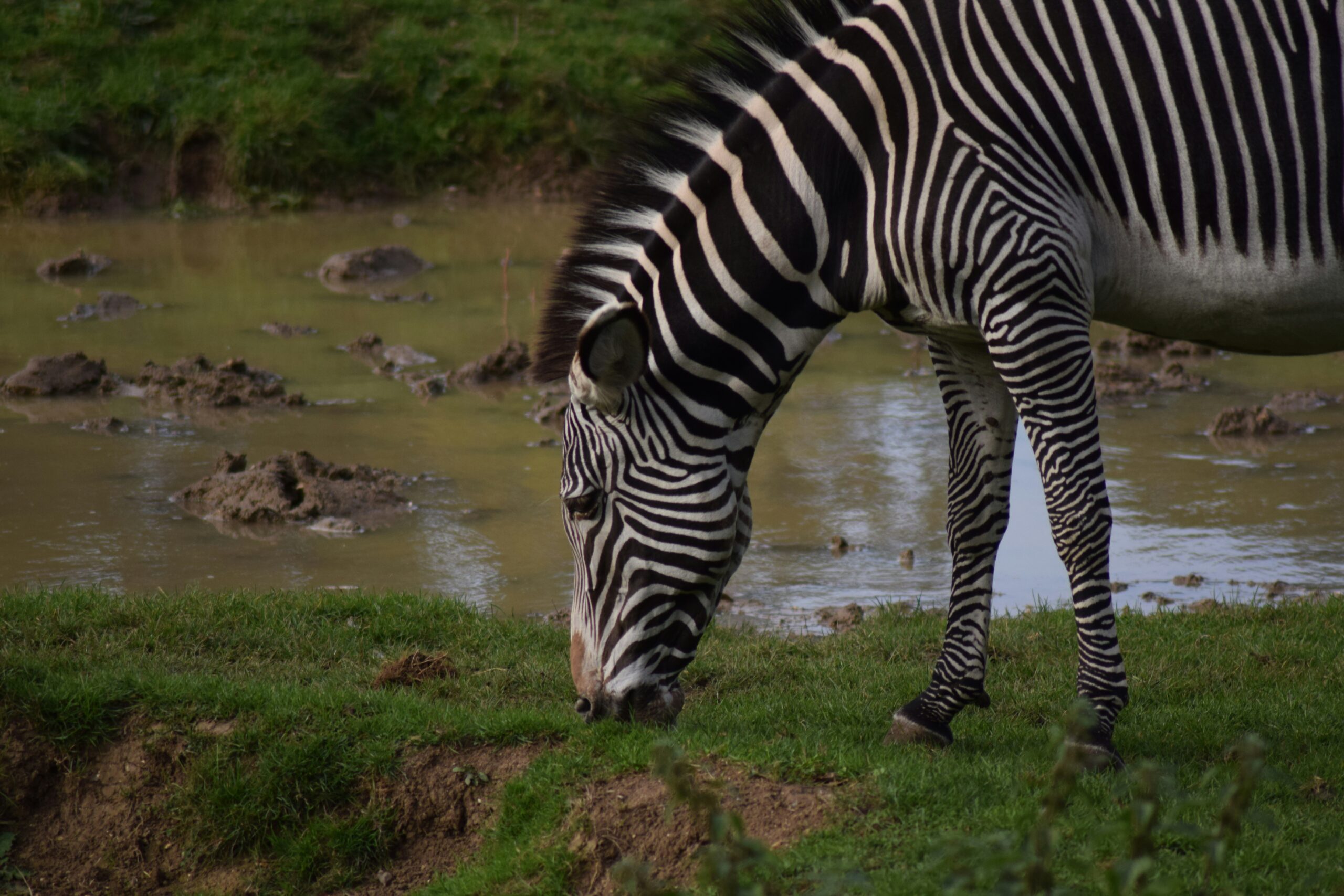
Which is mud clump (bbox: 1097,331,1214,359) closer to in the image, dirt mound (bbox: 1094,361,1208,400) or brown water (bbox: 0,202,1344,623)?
brown water (bbox: 0,202,1344,623)

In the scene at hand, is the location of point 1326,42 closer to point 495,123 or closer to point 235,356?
point 235,356

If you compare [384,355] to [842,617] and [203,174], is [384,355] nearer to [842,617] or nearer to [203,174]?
[842,617]

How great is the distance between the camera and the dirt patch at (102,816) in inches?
183

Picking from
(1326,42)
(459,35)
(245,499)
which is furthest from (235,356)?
(459,35)

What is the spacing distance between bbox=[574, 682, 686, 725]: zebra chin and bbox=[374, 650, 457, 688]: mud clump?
51.7 inches

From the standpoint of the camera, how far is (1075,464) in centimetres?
435

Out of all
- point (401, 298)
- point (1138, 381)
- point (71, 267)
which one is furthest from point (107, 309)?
point (1138, 381)

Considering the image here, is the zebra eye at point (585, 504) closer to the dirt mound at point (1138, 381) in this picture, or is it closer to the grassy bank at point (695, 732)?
the grassy bank at point (695, 732)

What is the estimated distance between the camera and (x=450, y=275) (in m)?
15.4

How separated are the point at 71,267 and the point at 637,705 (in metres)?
12.2

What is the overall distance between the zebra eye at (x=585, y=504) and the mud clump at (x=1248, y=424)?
6.78 metres

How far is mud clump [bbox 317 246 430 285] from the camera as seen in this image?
15.0 m

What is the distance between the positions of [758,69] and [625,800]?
2404 millimetres

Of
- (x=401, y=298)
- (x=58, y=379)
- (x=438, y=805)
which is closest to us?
(x=438, y=805)
